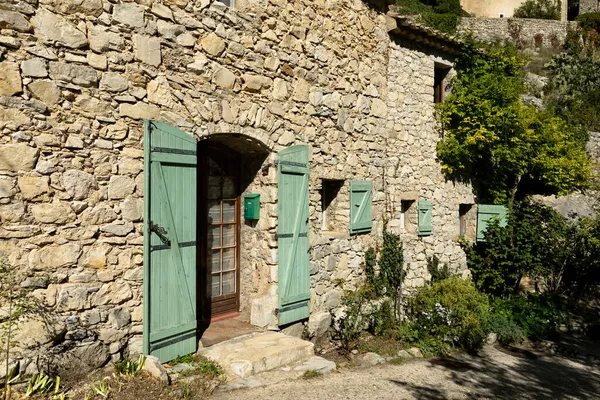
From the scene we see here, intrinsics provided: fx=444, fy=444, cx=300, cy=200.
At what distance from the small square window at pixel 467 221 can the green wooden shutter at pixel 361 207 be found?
3.47 meters

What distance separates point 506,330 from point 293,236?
431cm

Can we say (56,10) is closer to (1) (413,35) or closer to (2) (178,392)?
(2) (178,392)

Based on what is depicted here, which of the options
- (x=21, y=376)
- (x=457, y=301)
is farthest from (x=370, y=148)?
(x=21, y=376)

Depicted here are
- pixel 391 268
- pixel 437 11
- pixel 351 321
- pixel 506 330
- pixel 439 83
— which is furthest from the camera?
pixel 437 11

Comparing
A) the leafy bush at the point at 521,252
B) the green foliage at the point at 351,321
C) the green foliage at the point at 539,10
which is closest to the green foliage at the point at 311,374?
the green foliage at the point at 351,321

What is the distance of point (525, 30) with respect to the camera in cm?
2520

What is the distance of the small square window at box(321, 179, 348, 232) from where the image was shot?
6.61 meters

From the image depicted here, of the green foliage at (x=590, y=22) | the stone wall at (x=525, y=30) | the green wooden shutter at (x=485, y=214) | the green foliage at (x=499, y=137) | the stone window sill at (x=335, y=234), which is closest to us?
the stone window sill at (x=335, y=234)

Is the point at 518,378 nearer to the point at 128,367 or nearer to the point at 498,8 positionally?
the point at 128,367

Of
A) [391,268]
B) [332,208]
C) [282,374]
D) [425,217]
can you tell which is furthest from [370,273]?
[282,374]

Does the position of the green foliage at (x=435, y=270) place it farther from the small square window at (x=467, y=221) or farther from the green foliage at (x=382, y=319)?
the green foliage at (x=382, y=319)

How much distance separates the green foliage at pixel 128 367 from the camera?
3.74m

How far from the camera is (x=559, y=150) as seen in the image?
30.3 ft

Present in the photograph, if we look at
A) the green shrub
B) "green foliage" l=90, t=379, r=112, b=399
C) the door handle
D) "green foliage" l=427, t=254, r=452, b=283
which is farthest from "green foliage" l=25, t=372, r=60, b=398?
"green foliage" l=427, t=254, r=452, b=283
